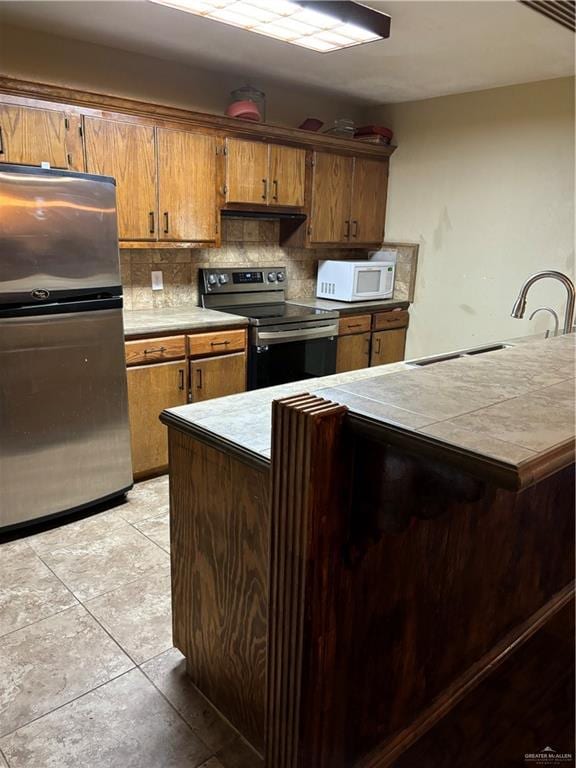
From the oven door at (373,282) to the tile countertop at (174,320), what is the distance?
3.90 feet

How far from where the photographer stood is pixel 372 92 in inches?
156

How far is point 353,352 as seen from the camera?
4.20 m

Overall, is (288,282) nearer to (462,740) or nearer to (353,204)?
(353,204)

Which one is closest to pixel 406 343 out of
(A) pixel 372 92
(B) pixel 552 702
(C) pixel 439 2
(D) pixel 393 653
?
(A) pixel 372 92

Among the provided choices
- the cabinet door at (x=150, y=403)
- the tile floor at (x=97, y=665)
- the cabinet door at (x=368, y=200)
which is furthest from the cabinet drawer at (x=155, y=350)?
the cabinet door at (x=368, y=200)

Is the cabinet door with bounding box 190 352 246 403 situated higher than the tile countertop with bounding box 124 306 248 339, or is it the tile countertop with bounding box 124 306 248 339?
the tile countertop with bounding box 124 306 248 339

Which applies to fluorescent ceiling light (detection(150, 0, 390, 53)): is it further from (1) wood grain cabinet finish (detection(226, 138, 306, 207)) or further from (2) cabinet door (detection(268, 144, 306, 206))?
(2) cabinet door (detection(268, 144, 306, 206))

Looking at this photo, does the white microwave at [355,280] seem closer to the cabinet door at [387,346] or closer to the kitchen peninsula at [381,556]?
the cabinet door at [387,346]

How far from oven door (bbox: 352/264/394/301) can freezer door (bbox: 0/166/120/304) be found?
6.85 feet

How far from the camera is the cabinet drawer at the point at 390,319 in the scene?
14.2 feet

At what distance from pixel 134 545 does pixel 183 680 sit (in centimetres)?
92

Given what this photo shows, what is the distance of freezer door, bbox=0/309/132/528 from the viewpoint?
244cm

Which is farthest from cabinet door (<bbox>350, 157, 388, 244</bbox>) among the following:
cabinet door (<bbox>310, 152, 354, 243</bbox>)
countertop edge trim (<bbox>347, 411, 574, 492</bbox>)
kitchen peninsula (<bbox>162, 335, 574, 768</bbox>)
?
countertop edge trim (<bbox>347, 411, 574, 492</bbox>)

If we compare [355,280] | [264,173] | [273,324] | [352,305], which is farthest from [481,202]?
[273,324]
